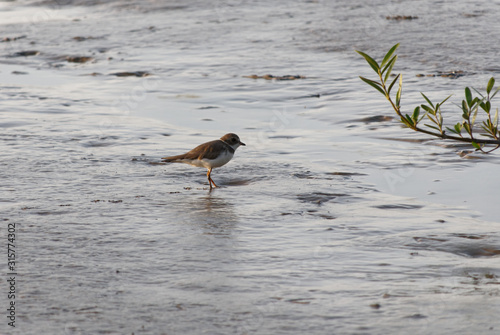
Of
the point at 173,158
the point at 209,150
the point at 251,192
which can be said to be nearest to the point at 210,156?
the point at 209,150

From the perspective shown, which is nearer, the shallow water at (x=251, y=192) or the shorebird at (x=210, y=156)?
the shallow water at (x=251, y=192)

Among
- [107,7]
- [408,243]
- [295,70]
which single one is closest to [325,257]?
[408,243]

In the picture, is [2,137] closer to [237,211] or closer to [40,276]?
[237,211]

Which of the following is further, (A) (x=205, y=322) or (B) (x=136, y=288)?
(B) (x=136, y=288)

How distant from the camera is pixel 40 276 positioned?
195 inches

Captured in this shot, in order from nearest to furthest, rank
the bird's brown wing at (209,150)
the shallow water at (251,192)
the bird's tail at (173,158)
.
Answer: the shallow water at (251,192) < the bird's brown wing at (209,150) < the bird's tail at (173,158)

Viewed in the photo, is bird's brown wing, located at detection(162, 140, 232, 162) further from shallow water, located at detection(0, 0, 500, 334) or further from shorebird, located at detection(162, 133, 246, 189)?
shallow water, located at detection(0, 0, 500, 334)

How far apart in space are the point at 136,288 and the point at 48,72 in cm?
1032

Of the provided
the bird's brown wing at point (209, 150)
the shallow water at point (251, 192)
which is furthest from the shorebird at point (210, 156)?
the shallow water at point (251, 192)

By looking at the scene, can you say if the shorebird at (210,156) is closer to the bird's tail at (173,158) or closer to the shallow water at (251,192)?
the bird's tail at (173,158)

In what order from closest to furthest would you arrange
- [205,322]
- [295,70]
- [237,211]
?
1. [205,322]
2. [237,211]
3. [295,70]

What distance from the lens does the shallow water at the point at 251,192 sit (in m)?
4.52

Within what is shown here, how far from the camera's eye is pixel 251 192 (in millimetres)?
7379

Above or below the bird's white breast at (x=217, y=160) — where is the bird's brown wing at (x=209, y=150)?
above
